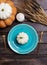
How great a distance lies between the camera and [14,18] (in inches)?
57.5

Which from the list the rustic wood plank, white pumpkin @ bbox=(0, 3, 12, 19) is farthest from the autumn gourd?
the rustic wood plank

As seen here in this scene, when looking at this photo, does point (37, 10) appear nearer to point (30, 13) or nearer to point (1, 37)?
point (30, 13)

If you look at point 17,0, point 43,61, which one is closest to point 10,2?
point 17,0

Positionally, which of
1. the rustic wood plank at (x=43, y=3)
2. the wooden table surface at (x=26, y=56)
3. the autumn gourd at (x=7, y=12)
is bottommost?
the wooden table surface at (x=26, y=56)

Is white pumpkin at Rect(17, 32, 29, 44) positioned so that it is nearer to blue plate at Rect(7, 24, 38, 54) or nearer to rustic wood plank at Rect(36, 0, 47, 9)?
blue plate at Rect(7, 24, 38, 54)

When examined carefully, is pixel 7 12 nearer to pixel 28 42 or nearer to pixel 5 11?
pixel 5 11

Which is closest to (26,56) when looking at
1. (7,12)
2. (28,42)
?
(28,42)

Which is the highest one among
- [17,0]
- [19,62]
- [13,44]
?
[17,0]

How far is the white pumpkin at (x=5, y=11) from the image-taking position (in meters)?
1.42

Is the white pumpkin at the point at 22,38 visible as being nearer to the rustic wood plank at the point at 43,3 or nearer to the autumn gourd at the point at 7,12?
the autumn gourd at the point at 7,12

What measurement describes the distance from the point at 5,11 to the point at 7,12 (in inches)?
0.5

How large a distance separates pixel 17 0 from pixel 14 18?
121mm

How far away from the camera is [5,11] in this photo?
142cm

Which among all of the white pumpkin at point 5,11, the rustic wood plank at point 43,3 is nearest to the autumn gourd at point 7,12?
the white pumpkin at point 5,11
